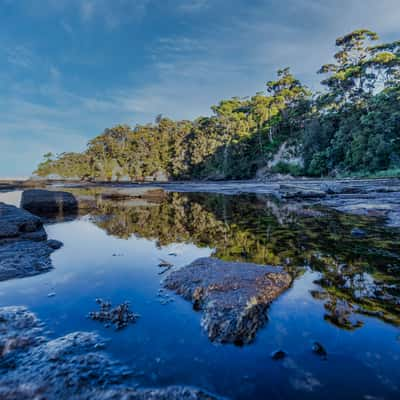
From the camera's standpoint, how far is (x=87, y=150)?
280 ft

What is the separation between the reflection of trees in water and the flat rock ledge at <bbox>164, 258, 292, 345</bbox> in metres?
0.64

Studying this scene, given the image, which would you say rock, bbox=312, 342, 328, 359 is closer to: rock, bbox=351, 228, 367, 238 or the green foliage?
rock, bbox=351, 228, 367, 238

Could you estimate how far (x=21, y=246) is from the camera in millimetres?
5641

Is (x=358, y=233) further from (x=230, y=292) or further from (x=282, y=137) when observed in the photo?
(x=282, y=137)

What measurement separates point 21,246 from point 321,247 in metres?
6.35

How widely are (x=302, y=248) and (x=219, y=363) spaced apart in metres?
3.90

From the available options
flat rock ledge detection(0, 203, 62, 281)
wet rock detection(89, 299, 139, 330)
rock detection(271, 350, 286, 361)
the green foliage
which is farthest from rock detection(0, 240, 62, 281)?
the green foliage

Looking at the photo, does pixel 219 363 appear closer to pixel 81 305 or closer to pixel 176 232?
pixel 81 305

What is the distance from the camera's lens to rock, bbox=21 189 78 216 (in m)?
12.7

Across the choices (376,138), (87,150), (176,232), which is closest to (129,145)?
(87,150)

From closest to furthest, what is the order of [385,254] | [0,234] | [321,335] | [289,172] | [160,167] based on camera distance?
[321,335] < [385,254] < [0,234] < [289,172] < [160,167]

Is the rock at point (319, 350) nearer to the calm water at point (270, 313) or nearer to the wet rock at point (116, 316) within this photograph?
the calm water at point (270, 313)

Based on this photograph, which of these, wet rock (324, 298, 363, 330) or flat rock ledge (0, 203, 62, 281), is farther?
flat rock ledge (0, 203, 62, 281)

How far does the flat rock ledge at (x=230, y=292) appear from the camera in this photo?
8.66ft
